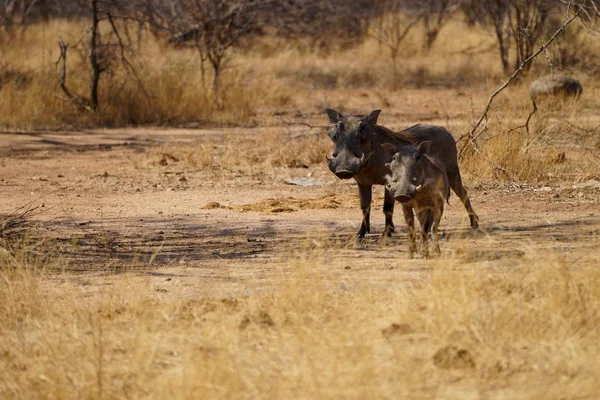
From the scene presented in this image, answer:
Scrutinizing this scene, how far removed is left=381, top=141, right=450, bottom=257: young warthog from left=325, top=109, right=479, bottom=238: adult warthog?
0.46 meters

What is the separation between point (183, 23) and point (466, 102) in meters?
6.56

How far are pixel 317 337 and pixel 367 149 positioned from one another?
8.83 ft

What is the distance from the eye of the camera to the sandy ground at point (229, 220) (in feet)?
22.0

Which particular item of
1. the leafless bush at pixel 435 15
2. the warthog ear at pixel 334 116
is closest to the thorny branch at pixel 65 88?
the warthog ear at pixel 334 116

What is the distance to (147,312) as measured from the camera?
216 inches

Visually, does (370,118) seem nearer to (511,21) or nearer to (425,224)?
(425,224)

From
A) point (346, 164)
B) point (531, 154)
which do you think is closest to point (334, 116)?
point (346, 164)

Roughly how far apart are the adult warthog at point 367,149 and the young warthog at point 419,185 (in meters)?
0.46

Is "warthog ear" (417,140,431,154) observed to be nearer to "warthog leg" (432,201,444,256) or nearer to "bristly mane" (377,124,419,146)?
"warthog leg" (432,201,444,256)

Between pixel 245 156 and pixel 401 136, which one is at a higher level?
pixel 401 136

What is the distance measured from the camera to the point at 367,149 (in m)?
7.44

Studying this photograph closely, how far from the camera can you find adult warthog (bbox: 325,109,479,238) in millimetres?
7312

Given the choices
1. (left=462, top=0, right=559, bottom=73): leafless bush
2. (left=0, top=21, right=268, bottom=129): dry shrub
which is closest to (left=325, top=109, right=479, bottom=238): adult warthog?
(left=0, top=21, right=268, bottom=129): dry shrub

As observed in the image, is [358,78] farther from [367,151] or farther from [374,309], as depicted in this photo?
[374,309]
